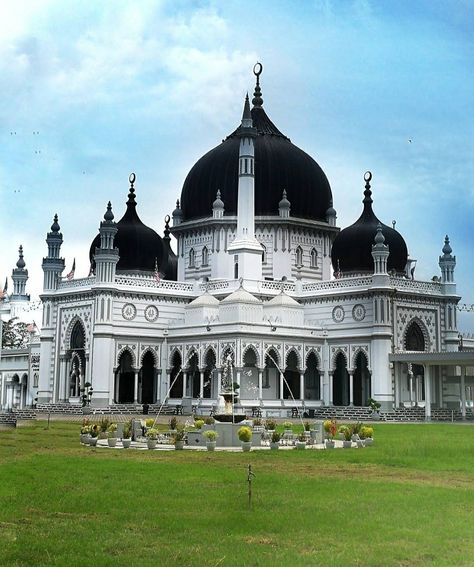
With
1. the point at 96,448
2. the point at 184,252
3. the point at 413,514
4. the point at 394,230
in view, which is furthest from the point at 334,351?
the point at 413,514

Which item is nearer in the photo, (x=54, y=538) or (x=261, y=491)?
(x=54, y=538)

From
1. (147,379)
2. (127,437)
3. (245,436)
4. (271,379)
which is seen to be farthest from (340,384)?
(245,436)

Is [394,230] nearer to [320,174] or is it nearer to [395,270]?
[395,270]

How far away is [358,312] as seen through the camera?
60.6 metres

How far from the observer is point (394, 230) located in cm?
6838

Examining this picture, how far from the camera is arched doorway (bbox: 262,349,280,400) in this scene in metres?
59.7

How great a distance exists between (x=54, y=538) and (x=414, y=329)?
5147 cm

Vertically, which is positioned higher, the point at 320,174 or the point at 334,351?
the point at 320,174

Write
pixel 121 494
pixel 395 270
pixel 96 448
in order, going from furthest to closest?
1. pixel 395 270
2. pixel 96 448
3. pixel 121 494

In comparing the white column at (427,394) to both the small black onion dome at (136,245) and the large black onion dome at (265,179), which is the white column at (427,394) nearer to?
the large black onion dome at (265,179)

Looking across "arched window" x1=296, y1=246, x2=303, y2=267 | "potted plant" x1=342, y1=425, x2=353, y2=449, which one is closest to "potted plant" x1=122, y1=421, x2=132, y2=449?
"potted plant" x1=342, y1=425, x2=353, y2=449

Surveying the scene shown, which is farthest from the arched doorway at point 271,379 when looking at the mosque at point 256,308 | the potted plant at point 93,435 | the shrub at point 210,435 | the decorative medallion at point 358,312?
the shrub at point 210,435

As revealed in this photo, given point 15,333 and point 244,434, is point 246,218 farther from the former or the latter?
point 15,333

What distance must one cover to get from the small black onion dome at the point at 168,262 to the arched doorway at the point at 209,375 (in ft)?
45.9
